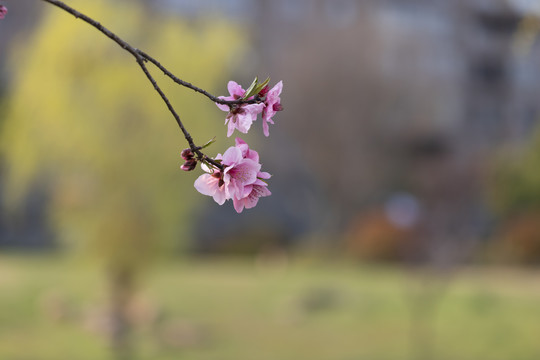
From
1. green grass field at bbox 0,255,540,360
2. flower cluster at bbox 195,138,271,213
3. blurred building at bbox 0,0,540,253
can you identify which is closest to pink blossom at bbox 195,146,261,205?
flower cluster at bbox 195,138,271,213

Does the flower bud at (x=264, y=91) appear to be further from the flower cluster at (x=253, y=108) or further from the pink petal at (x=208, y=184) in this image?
the pink petal at (x=208, y=184)

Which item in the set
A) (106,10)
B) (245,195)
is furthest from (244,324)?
(245,195)

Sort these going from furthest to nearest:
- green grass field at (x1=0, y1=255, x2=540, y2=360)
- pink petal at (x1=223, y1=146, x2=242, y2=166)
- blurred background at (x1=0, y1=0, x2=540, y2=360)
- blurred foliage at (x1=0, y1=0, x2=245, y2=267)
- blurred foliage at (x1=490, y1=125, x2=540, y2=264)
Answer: blurred foliage at (x1=490, y1=125, x2=540, y2=264), green grass field at (x1=0, y1=255, x2=540, y2=360), blurred background at (x1=0, y1=0, x2=540, y2=360), blurred foliage at (x1=0, y1=0, x2=245, y2=267), pink petal at (x1=223, y1=146, x2=242, y2=166)

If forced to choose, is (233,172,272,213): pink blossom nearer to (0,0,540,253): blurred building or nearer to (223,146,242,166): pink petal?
(223,146,242,166): pink petal

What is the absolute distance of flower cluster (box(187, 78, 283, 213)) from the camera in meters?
1.34

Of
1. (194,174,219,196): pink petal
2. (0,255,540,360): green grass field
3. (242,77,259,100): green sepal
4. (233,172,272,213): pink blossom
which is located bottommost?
(233,172,272,213): pink blossom

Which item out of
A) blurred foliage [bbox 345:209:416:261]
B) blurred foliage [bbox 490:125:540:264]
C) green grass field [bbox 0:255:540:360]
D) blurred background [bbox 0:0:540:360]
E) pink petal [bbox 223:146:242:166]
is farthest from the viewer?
blurred foliage [bbox 345:209:416:261]

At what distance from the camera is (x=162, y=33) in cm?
791

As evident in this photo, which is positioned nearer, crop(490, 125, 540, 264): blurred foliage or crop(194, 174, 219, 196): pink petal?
crop(194, 174, 219, 196): pink petal

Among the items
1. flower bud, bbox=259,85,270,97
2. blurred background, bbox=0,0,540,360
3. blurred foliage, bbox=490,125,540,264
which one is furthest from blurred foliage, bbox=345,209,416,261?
flower bud, bbox=259,85,270,97

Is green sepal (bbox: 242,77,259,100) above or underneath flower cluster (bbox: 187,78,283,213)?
above

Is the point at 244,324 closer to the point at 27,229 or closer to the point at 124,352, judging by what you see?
the point at 124,352

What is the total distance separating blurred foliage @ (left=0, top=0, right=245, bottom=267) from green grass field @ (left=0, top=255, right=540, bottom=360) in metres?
0.82

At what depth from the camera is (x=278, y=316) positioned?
11.1 meters
